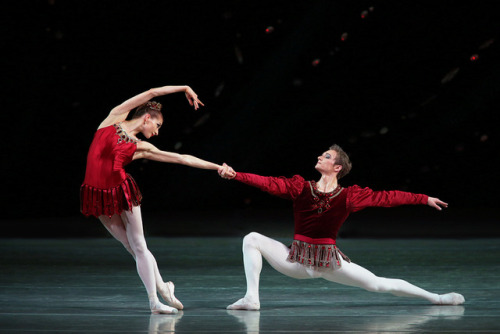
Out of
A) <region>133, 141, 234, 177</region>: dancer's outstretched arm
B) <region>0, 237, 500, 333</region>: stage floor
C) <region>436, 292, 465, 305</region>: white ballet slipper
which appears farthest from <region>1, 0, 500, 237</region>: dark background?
<region>133, 141, 234, 177</region>: dancer's outstretched arm

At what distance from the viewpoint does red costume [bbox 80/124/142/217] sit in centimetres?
327

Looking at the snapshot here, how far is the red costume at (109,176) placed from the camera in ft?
10.7

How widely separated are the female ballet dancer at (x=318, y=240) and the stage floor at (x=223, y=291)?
0.40 feet

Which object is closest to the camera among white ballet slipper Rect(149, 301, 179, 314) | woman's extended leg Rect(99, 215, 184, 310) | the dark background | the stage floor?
the stage floor

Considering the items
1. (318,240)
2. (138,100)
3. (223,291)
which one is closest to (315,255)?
(318,240)

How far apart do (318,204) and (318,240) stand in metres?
0.15

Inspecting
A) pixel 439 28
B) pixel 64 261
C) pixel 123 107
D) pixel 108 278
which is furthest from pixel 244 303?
pixel 439 28

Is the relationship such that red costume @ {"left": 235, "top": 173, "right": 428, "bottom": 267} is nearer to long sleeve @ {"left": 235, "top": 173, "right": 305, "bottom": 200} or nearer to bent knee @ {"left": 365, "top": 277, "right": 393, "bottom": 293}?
long sleeve @ {"left": 235, "top": 173, "right": 305, "bottom": 200}

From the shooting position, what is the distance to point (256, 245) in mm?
3369

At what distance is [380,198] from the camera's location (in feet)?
11.0

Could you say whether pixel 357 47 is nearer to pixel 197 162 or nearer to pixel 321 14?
pixel 321 14

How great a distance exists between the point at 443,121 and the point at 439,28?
0.98 meters

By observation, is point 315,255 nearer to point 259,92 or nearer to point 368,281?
point 368,281

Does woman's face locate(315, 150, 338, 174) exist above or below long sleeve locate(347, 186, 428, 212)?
above
